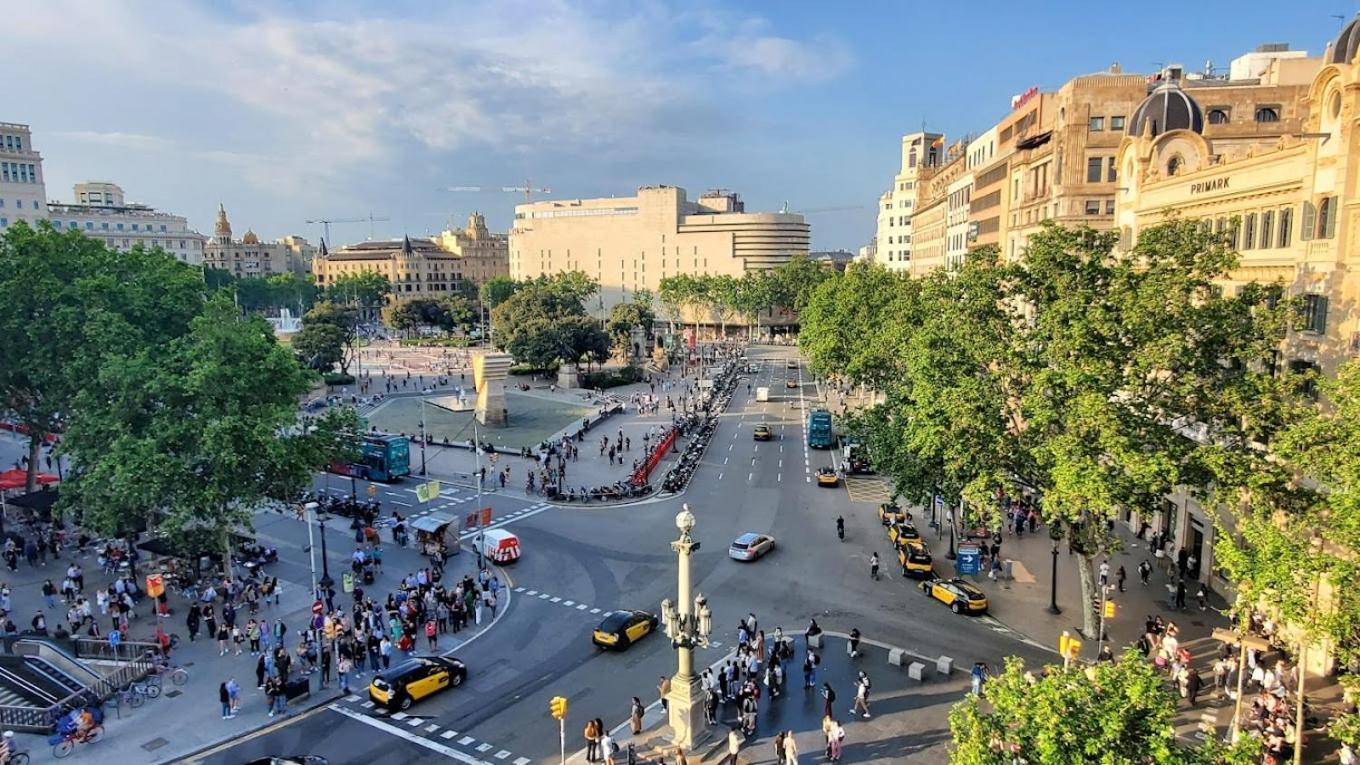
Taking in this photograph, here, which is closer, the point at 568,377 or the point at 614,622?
the point at 614,622

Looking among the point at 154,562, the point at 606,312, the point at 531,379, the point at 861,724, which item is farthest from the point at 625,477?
the point at 606,312

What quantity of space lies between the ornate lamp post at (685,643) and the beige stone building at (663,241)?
504 feet

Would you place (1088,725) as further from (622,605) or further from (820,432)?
(820,432)

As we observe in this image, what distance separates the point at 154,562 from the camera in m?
34.0

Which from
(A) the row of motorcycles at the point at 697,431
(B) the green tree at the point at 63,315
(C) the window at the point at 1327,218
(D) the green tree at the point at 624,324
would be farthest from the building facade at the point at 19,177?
(C) the window at the point at 1327,218

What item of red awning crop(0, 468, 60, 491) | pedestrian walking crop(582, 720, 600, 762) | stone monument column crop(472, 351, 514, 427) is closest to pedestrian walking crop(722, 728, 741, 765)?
pedestrian walking crop(582, 720, 600, 762)

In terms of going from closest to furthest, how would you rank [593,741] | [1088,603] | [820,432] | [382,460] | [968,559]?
[593,741]
[1088,603]
[968,559]
[382,460]
[820,432]

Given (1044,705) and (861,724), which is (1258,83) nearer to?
(861,724)

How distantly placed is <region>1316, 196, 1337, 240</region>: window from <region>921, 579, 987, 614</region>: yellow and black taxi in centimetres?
1600

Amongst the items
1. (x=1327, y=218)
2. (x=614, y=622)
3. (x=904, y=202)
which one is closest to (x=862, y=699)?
(x=614, y=622)

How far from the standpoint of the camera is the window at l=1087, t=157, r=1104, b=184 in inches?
2003

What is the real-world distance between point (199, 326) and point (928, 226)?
8384 centimetres

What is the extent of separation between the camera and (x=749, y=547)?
35500mm

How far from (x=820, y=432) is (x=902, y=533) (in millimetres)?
22166
